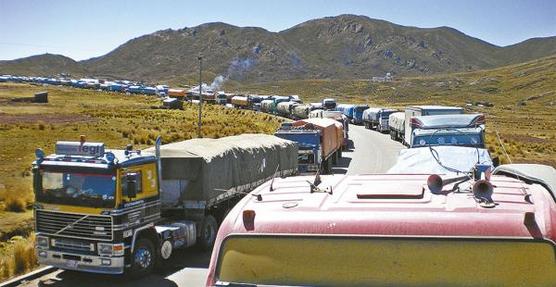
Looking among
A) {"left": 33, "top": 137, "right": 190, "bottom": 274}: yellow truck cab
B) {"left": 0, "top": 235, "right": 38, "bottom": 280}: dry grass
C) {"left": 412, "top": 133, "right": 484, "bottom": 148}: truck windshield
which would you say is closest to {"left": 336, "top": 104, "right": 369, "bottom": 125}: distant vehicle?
{"left": 412, "top": 133, "right": 484, "bottom": 148}: truck windshield

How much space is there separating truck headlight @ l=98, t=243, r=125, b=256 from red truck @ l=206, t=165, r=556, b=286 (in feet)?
30.0

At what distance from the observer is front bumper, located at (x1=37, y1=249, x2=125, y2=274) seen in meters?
13.3

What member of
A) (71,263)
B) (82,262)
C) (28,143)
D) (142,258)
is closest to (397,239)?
(82,262)

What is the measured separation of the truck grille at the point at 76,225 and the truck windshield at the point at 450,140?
35.8ft

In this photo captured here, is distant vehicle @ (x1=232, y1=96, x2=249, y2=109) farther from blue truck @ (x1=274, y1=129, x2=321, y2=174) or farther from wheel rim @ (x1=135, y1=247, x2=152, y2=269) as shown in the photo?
wheel rim @ (x1=135, y1=247, x2=152, y2=269)

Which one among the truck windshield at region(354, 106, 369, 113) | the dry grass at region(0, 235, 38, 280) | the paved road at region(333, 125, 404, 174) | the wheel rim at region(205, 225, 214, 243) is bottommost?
the paved road at region(333, 125, 404, 174)

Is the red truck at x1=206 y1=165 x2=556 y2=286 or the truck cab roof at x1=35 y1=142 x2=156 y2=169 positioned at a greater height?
the red truck at x1=206 y1=165 x2=556 y2=286

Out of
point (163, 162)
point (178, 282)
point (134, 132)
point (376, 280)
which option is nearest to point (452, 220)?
point (376, 280)

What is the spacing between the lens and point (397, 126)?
5516 centimetres

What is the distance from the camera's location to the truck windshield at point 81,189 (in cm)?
1325

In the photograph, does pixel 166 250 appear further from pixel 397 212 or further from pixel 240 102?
pixel 240 102

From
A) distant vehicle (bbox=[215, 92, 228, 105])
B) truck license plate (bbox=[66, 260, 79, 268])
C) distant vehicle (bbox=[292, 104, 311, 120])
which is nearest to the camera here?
truck license plate (bbox=[66, 260, 79, 268])

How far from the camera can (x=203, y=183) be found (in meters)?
16.3

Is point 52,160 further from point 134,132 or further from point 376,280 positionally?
point 134,132
